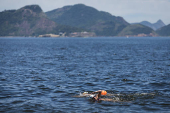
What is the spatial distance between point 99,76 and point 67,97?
12853mm

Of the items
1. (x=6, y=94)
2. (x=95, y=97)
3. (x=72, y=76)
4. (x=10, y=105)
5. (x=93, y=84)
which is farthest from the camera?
(x=72, y=76)

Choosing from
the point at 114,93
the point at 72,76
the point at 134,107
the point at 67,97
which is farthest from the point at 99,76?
the point at 134,107

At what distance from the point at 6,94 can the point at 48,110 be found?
7.64 m

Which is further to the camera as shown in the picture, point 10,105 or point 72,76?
point 72,76

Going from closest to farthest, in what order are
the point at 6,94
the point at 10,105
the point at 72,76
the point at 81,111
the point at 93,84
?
the point at 81,111
the point at 10,105
the point at 6,94
the point at 93,84
the point at 72,76

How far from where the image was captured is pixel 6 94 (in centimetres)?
2542

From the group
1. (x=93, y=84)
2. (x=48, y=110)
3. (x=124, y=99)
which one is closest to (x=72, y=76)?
(x=93, y=84)

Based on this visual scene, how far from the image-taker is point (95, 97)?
23500mm

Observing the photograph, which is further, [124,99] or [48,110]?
[124,99]

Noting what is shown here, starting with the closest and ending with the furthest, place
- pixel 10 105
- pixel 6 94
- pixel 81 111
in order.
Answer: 1. pixel 81 111
2. pixel 10 105
3. pixel 6 94

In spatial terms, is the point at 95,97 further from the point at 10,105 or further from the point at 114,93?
the point at 10,105

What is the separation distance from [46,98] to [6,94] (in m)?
4.98

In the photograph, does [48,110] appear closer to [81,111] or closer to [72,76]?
[81,111]

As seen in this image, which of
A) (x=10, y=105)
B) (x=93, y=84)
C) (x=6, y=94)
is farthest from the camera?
(x=93, y=84)
